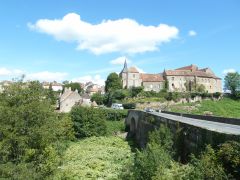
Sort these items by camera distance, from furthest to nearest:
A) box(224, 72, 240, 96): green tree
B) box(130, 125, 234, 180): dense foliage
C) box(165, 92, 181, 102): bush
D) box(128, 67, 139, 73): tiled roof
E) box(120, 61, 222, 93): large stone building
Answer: box(128, 67, 139, 73): tiled roof → box(120, 61, 222, 93): large stone building → box(224, 72, 240, 96): green tree → box(165, 92, 181, 102): bush → box(130, 125, 234, 180): dense foliage

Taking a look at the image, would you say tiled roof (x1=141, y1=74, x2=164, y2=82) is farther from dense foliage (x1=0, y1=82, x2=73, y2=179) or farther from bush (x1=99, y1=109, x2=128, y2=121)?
dense foliage (x1=0, y1=82, x2=73, y2=179)

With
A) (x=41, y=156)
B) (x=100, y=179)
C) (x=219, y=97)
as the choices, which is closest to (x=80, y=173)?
(x=100, y=179)

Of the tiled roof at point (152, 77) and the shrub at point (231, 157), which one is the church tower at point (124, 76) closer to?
the tiled roof at point (152, 77)

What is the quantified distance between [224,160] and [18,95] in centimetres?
2019

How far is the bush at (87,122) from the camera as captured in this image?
53.2m

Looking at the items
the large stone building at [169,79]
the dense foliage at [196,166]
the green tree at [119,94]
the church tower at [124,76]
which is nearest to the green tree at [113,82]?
the large stone building at [169,79]

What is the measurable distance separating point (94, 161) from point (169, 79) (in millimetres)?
81737

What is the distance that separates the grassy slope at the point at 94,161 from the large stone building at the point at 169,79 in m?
64.4

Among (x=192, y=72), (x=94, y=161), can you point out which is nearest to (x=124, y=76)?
(x=192, y=72)

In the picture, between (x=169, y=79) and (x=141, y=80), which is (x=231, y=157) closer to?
(x=169, y=79)

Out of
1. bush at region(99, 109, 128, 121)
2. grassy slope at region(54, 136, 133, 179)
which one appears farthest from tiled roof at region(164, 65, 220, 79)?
grassy slope at region(54, 136, 133, 179)

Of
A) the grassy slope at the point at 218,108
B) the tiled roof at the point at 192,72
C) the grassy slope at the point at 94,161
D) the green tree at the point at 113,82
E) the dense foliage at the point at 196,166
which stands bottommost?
the grassy slope at the point at 94,161

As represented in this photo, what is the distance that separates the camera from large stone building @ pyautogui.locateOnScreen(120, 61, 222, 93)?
111625mm

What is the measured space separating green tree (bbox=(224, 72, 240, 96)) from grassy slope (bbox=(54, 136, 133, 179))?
65.8 m
